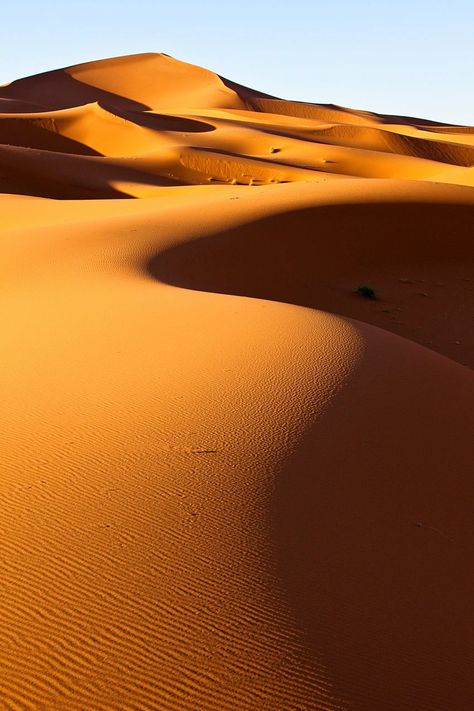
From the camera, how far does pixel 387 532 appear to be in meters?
4.30

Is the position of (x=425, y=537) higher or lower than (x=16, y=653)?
lower

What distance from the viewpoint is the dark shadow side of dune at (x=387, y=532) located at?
122 inches

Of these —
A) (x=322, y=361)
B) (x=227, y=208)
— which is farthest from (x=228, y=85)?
(x=322, y=361)

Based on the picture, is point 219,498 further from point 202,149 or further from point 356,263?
point 202,149

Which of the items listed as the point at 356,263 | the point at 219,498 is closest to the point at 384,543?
the point at 219,498

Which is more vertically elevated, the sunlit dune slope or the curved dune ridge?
the curved dune ridge

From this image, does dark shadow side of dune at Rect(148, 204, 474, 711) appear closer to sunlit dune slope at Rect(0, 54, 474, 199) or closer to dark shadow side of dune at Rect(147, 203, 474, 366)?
dark shadow side of dune at Rect(147, 203, 474, 366)

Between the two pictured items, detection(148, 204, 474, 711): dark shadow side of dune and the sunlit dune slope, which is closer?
detection(148, 204, 474, 711): dark shadow side of dune

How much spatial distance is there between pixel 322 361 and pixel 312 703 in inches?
168

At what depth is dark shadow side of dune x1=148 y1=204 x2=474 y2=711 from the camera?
10.2 ft

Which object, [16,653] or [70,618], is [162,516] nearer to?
[70,618]

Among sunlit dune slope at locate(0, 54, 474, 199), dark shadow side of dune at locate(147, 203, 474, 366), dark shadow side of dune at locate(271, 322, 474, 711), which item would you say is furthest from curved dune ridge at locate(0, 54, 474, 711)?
sunlit dune slope at locate(0, 54, 474, 199)

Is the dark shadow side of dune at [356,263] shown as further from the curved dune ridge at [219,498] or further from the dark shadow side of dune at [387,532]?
the dark shadow side of dune at [387,532]

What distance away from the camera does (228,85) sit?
246 feet
